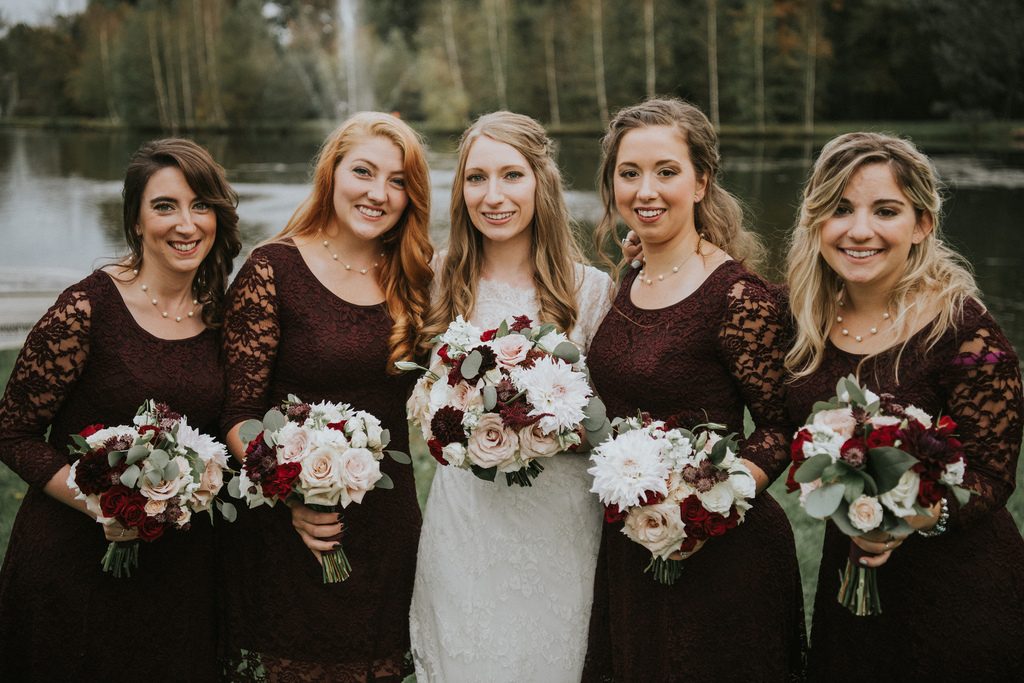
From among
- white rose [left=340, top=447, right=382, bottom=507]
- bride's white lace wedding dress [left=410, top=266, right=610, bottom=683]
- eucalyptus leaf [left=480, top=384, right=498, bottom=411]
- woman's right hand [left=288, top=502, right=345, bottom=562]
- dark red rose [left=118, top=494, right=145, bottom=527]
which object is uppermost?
eucalyptus leaf [left=480, top=384, right=498, bottom=411]

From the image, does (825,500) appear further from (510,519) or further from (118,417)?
(118,417)

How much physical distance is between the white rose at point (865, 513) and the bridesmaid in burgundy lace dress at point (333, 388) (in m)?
2.06

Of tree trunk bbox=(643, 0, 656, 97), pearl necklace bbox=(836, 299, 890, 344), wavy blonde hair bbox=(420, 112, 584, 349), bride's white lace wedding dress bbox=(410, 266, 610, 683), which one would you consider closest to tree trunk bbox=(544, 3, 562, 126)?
tree trunk bbox=(643, 0, 656, 97)

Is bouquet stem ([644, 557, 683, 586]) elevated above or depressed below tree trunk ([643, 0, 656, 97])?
below

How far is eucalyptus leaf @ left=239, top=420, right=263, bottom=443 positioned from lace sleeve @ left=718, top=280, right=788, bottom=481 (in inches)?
72.2

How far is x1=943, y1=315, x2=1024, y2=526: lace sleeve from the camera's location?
291 cm

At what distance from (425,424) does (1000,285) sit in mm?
16146

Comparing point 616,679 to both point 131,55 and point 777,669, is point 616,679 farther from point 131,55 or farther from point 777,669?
point 131,55

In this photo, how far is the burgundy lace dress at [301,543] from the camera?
3785 mm

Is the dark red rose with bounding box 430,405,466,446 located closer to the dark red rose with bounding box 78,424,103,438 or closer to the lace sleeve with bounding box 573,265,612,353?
the lace sleeve with bounding box 573,265,612,353

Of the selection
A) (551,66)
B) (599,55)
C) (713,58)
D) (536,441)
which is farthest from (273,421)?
(713,58)

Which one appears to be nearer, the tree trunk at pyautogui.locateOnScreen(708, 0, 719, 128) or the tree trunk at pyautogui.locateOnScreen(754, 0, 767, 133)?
the tree trunk at pyautogui.locateOnScreen(708, 0, 719, 128)

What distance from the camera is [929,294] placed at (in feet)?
10.2

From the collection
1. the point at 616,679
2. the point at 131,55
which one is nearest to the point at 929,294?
the point at 616,679
